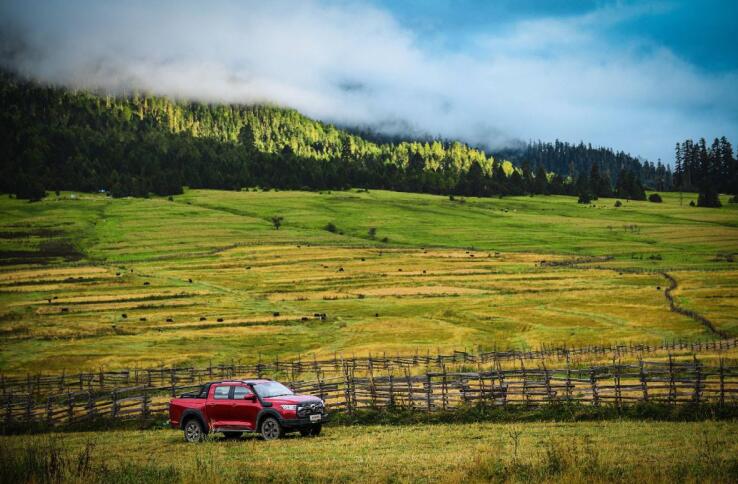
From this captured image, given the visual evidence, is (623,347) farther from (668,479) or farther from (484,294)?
(668,479)

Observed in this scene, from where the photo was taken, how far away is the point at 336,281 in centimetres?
10556

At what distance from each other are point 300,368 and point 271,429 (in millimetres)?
28175

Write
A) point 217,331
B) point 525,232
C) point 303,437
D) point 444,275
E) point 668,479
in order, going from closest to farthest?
point 668,479, point 303,437, point 217,331, point 444,275, point 525,232

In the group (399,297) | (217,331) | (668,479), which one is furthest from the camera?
(399,297)

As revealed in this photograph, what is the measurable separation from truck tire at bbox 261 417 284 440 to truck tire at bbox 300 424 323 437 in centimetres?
107

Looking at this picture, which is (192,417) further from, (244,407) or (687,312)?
(687,312)

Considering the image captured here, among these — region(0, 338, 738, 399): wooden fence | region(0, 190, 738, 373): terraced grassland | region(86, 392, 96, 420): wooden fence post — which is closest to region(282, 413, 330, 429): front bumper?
region(86, 392, 96, 420): wooden fence post

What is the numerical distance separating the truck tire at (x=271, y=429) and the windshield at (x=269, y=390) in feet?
3.03

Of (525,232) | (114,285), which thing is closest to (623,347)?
(114,285)

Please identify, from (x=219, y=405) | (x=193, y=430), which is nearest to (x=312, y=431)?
(x=219, y=405)

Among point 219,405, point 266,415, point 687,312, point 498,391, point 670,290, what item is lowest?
point 687,312

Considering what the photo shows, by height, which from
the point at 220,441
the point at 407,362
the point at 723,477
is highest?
the point at 723,477

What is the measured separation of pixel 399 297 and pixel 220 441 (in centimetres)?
6739

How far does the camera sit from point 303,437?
25.5 metres
